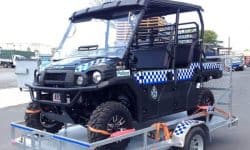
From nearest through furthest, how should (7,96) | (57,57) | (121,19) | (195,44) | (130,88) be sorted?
1. (130,88)
2. (121,19)
3. (57,57)
4. (195,44)
5. (7,96)

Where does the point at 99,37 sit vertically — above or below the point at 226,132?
above

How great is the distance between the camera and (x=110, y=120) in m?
5.66

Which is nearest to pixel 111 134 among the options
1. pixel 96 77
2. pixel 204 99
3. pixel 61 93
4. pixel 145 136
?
pixel 145 136

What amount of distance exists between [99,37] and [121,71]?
1129 millimetres

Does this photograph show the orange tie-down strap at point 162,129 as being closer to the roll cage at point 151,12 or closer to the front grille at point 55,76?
the roll cage at point 151,12

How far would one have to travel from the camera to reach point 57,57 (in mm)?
7039

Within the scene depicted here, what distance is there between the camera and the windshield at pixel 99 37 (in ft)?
20.7

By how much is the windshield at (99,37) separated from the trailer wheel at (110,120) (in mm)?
809

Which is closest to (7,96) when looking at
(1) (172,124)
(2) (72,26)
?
(2) (72,26)

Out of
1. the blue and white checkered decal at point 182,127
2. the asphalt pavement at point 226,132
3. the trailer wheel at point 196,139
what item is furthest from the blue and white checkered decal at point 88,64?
the asphalt pavement at point 226,132

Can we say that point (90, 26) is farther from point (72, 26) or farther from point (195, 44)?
point (195, 44)

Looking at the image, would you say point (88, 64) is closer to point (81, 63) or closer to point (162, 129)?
point (81, 63)

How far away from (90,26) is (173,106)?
1.91 metres

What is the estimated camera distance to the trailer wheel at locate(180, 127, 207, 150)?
6438 mm
